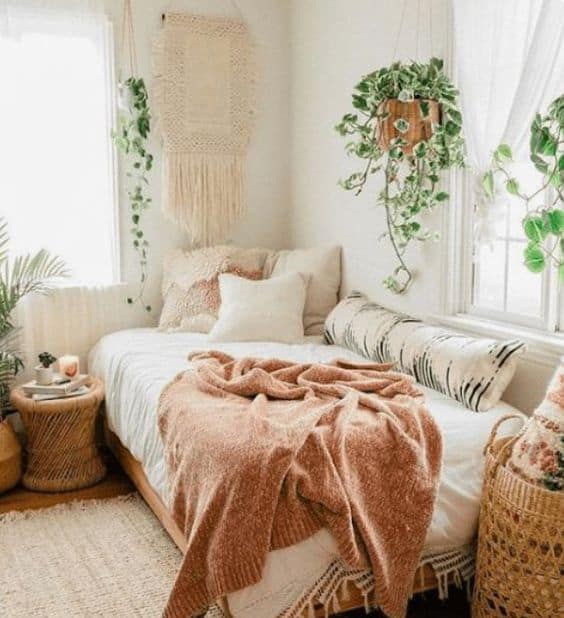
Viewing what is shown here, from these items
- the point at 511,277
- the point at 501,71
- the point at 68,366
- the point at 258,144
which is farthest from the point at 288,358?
the point at 258,144

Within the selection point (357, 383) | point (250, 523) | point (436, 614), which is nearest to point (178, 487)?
point (250, 523)

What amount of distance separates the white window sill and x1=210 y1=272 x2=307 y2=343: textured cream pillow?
75 centimetres

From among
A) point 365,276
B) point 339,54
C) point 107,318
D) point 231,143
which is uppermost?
point 339,54

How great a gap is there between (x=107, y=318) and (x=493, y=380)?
215 centimetres

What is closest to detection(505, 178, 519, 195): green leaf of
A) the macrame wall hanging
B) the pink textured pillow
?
the pink textured pillow

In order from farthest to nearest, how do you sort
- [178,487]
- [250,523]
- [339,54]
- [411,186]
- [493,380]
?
[339,54], [411,186], [493,380], [178,487], [250,523]

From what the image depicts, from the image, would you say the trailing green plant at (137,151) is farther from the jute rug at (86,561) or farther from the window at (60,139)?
the jute rug at (86,561)

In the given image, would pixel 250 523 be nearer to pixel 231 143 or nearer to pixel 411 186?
pixel 411 186

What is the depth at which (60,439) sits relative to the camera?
11.0 feet

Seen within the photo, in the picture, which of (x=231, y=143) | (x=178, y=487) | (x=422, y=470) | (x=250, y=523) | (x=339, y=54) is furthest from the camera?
(x=231, y=143)

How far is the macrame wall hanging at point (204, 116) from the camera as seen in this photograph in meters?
3.89

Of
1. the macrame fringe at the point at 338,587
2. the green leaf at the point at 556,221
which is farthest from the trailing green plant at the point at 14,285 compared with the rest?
the green leaf at the point at 556,221

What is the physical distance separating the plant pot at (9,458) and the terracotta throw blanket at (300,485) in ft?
4.08

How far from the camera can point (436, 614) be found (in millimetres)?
2338
